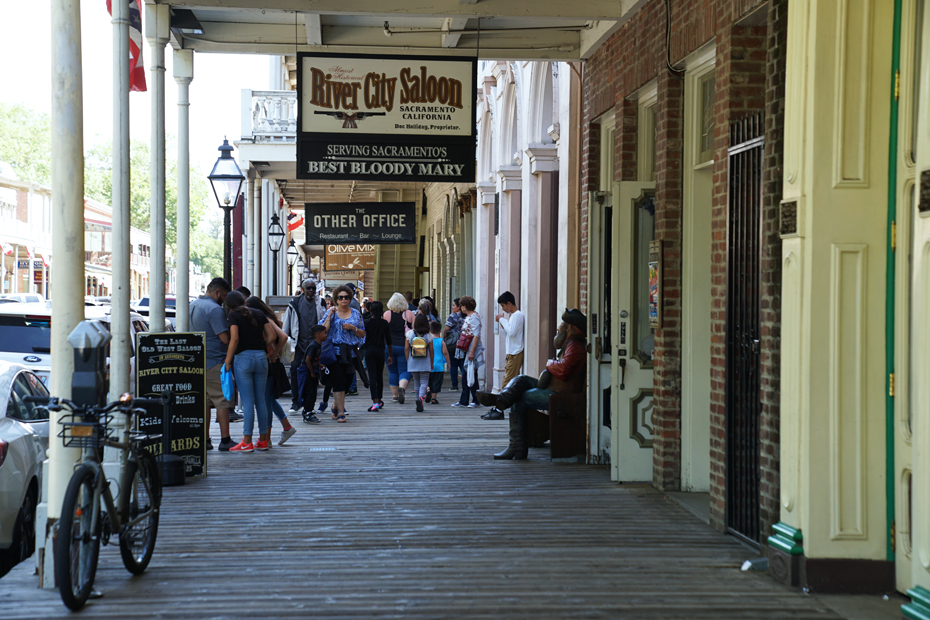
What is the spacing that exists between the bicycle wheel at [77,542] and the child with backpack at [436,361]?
10451mm

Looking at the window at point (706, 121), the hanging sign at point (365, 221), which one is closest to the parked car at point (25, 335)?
the window at point (706, 121)

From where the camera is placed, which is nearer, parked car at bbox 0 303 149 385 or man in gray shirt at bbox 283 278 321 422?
parked car at bbox 0 303 149 385

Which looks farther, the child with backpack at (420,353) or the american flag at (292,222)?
the american flag at (292,222)

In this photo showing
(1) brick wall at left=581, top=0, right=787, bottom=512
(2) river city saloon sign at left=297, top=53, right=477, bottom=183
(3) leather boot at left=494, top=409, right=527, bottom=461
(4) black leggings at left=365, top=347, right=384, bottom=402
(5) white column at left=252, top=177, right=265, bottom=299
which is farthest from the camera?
(5) white column at left=252, top=177, right=265, bottom=299

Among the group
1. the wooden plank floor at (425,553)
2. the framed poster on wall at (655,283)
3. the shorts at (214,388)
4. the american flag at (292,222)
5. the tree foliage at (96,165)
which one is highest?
the tree foliage at (96,165)

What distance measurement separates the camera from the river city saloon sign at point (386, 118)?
918 centimetres

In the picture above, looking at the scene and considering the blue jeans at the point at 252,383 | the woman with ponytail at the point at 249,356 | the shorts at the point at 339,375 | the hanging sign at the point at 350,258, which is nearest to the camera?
the woman with ponytail at the point at 249,356

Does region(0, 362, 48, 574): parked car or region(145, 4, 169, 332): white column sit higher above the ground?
region(145, 4, 169, 332): white column

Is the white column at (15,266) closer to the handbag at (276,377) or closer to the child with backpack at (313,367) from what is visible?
the child with backpack at (313,367)

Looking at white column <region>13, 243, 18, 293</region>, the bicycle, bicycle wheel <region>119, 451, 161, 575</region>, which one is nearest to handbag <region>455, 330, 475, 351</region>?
bicycle wheel <region>119, 451, 161, 575</region>

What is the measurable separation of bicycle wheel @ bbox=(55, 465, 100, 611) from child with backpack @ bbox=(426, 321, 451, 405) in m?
10.5

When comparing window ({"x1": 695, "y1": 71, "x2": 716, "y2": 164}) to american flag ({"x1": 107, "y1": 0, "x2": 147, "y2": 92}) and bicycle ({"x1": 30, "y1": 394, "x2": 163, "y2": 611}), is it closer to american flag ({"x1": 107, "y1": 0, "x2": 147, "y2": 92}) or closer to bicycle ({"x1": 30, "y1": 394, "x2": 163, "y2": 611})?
bicycle ({"x1": 30, "y1": 394, "x2": 163, "y2": 611})

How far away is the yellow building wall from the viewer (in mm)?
5113

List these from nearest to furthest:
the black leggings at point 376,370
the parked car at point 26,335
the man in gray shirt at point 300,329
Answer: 1. the parked car at point 26,335
2. the man in gray shirt at point 300,329
3. the black leggings at point 376,370
